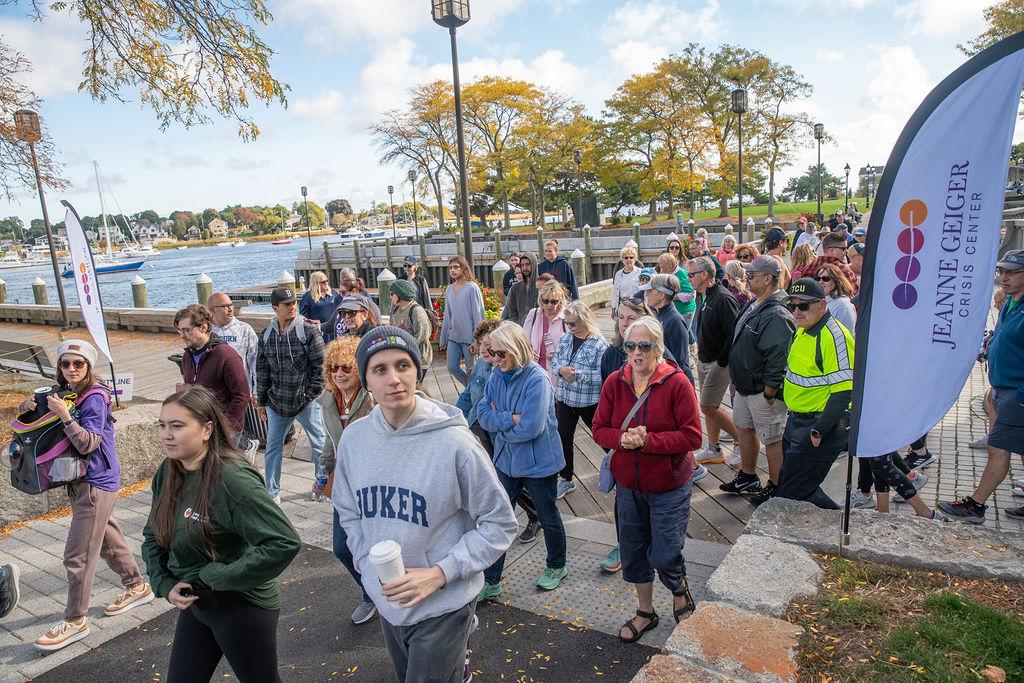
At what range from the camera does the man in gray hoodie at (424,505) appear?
2.16m

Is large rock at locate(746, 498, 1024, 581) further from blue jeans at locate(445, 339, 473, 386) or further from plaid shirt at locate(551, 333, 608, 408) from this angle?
blue jeans at locate(445, 339, 473, 386)

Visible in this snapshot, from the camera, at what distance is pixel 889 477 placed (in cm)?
414

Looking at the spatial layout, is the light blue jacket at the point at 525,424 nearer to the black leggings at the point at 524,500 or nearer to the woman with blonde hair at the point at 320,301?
the black leggings at the point at 524,500

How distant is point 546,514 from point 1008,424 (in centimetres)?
312

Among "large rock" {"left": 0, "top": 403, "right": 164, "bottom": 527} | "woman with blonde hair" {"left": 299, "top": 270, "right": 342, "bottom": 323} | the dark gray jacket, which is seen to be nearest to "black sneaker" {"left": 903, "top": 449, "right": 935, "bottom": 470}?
the dark gray jacket

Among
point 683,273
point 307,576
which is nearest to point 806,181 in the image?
point 683,273

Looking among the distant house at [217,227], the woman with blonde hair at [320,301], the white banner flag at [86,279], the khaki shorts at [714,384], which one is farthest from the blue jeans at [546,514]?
the distant house at [217,227]

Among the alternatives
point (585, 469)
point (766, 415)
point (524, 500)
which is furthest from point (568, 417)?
point (766, 415)

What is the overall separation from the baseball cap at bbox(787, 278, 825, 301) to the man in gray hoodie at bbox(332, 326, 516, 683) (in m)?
2.63

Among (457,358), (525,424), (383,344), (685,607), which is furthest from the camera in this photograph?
(457,358)

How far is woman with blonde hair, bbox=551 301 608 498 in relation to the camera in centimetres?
483

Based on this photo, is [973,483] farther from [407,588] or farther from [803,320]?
[407,588]

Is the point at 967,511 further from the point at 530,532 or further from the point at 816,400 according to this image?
the point at 530,532

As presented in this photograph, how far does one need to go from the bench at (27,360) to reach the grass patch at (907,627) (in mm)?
11177
